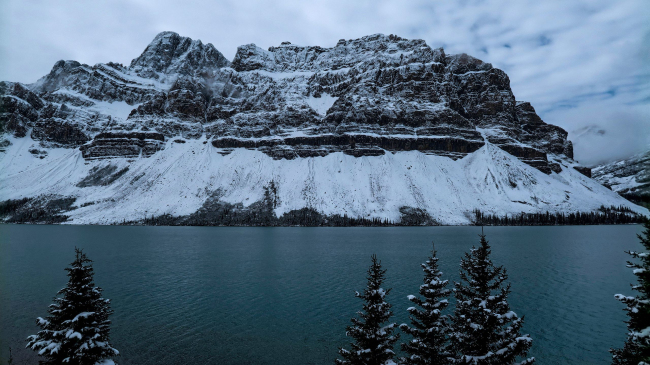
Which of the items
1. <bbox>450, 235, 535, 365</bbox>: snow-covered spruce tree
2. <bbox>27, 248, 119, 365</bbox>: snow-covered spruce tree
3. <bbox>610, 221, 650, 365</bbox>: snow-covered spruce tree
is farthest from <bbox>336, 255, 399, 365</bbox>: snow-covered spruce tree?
<bbox>27, 248, 119, 365</bbox>: snow-covered spruce tree

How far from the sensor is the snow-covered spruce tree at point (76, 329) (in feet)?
57.8

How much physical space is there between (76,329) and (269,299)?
34.6 m

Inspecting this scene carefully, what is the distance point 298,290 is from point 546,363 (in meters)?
34.5

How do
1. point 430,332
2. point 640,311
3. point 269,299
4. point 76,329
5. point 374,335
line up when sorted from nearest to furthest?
point 640,311 → point 76,329 → point 374,335 → point 430,332 → point 269,299

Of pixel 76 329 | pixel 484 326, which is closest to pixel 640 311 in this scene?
pixel 484 326

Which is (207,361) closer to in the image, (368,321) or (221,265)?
(368,321)

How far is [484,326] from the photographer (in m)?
18.1

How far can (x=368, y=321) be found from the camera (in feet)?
62.5

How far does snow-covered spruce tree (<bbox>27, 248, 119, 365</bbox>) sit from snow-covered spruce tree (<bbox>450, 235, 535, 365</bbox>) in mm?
18682

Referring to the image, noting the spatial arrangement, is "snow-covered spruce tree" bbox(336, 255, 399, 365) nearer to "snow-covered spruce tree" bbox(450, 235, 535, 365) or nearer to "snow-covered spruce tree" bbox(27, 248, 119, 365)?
"snow-covered spruce tree" bbox(450, 235, 535, 365)

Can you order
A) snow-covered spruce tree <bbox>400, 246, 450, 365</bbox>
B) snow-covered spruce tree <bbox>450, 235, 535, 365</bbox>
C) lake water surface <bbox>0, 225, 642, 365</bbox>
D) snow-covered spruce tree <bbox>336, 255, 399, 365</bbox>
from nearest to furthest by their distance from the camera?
snow-covered spruce tree <bbox>450, 235, 535, 365</bbox> → snow-covered spruce tree <bbox>336, 255, 399, 365</bbox> → snow-covered spruce tree <bbox>400, 246, 450, 365</bbox> → lake water surface <bbox>0, 225, 642, 365</bbox>

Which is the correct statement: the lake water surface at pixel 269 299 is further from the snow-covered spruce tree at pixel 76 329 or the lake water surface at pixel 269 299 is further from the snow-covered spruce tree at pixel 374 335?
the snow-covered spruce tree at pixel 374 335

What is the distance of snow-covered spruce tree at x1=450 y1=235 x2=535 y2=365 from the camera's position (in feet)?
58.7

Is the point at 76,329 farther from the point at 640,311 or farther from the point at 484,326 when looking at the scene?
the point at 640,311
